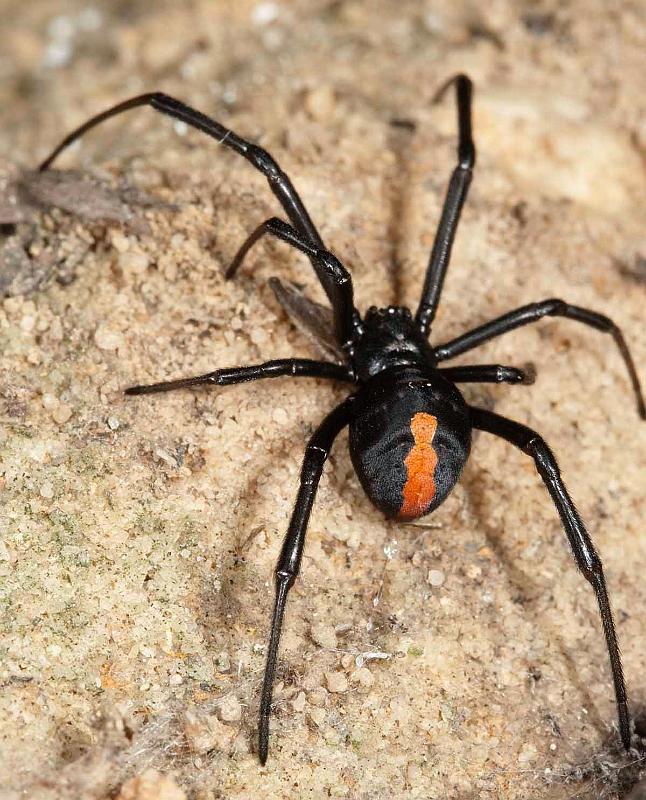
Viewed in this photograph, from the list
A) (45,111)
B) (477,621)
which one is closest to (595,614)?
(477,621)

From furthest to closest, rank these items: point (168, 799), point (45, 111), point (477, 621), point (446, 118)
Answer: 1. point (45, 111)
2. point (446, 118)
3. point (477, 621)
4. point (168, 799)

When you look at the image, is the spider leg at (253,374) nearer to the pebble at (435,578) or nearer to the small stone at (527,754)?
the pebble at (435,578)

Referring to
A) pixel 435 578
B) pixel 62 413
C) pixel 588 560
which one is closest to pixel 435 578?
pixel 435 578

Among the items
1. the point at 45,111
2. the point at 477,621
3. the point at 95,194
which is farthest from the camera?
the point at 45,111

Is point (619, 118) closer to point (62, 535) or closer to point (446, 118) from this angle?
point (446, 118)

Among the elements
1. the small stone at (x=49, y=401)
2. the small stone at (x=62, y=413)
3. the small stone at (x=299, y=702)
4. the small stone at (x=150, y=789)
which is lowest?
the small stone at (x=150, y=789)

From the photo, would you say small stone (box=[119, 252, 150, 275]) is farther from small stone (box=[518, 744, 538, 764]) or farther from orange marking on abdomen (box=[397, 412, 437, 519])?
small stone (box=[518, 744, 538, 764])

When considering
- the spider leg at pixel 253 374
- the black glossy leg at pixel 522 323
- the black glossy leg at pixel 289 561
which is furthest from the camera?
the black glossy leg at pixel 522 323

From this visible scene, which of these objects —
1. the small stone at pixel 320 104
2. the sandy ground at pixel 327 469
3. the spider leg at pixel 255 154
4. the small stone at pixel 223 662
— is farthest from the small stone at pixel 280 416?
the small stone at pixel 320 104
